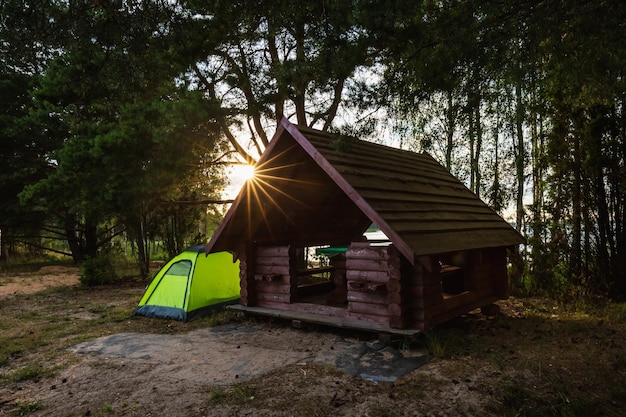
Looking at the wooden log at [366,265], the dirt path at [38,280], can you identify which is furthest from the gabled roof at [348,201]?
the dirt path at [38,280]

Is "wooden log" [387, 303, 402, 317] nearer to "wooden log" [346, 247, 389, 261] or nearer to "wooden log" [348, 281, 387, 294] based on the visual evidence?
"wooden log" [348, 281, 387, 294]

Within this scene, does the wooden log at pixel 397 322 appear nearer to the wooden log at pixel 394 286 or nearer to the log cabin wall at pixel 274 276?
the wooden log at pixel 394 286

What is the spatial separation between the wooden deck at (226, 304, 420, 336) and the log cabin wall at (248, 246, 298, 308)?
0.74 ft

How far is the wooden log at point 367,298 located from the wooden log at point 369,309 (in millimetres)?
51

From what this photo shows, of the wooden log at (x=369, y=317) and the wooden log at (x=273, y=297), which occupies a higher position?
the wooden log at (x=273, y=297)

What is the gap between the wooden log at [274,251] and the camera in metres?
7.33

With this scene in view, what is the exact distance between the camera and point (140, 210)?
42.7ft

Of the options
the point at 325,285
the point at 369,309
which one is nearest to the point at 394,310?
the point at 369,309

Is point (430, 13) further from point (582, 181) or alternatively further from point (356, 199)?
point (582, 181)

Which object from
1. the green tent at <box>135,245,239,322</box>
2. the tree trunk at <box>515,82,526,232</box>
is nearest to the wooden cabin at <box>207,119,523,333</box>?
the green tent at <box>135,245,239,322</box>

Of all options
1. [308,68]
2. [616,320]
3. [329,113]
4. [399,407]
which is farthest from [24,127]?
[616,320]

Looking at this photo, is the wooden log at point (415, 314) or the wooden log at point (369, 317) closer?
the wooden log at point (415, 314)

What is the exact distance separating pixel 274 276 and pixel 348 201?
9.50ft

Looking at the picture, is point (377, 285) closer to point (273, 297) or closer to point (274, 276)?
point (274, 276)
